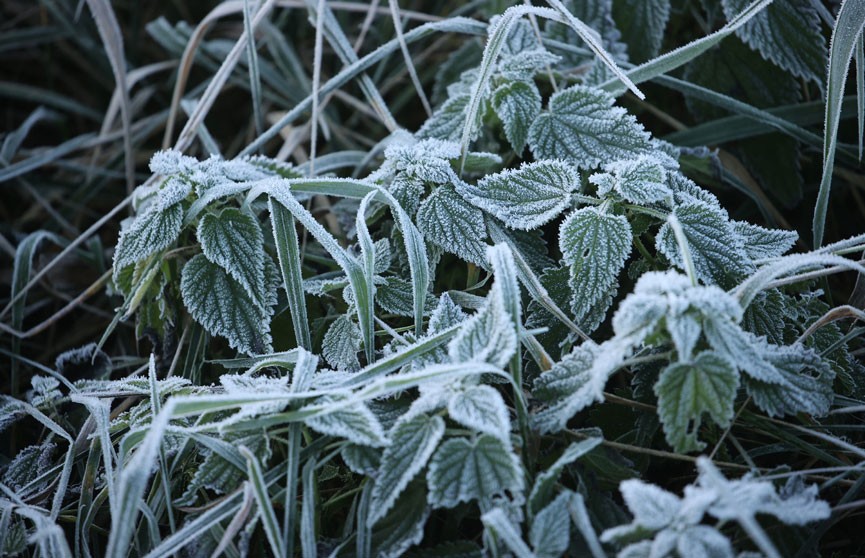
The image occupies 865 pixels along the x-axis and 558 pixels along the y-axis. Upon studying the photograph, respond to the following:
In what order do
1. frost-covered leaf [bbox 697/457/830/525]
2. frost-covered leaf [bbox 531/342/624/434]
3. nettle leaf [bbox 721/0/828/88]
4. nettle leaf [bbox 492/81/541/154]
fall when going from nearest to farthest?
frost-covered leaf [bbox 697/457/830/525] < frost-covered leaf [bbox 531/342/624/434] < nettle leaf [bbox 492/81/541/154] < nettle leaf [bbox 721/0/828/88]

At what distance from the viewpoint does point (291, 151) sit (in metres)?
1.40

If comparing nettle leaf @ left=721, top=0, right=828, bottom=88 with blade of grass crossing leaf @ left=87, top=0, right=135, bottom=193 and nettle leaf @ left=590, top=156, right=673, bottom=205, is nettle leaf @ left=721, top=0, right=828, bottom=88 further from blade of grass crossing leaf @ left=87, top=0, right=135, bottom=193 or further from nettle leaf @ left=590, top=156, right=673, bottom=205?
blade of grass crossing leaf @ left=87, top=0, right=135, bottom=193

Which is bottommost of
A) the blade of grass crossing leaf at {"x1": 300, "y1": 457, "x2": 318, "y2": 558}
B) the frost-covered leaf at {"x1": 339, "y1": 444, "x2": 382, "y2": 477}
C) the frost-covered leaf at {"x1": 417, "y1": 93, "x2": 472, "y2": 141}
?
the blade of grass crossing leaf at {"x1": 300, "y1": 457, "x2": 318, "y2": 558}

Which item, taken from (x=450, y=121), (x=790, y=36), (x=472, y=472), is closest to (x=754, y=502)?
(x=472, y=472)

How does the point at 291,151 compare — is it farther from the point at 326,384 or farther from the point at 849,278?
the point at 849,278

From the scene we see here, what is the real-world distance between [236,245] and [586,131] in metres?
0.52

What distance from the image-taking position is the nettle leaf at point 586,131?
1012mm

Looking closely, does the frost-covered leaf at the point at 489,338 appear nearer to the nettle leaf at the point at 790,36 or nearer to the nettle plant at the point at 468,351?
the nettle plant at the point at 468,351

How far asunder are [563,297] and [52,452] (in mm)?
746

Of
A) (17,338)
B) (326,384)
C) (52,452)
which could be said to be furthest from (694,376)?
(17,338)

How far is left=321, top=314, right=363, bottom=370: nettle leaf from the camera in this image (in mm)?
945

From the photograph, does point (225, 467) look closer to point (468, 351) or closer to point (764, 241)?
point (468, 351)

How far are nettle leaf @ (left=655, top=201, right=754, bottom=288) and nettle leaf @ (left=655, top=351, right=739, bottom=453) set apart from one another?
0.18 m

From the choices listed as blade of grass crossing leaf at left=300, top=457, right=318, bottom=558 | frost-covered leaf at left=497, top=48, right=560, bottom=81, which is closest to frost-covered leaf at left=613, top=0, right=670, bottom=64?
frost-covered leaf at left=497, top=48, right=560, bottom=81
